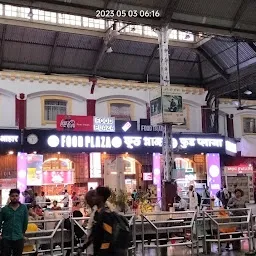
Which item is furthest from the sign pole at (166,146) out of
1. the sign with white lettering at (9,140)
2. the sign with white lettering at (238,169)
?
the sign with white lettering at (238,169)

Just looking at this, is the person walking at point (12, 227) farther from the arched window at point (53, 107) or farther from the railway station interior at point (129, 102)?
the arched window at point (53, 107)

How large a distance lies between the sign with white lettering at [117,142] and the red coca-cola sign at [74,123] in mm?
369

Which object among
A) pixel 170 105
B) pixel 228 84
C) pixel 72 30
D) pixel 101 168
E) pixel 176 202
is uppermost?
pixel 72 30

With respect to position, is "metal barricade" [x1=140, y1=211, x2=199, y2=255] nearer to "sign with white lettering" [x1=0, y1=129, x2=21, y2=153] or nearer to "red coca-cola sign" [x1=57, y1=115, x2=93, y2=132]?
"sign with white lettering" [x1=0, y1=129, x2=21, y2=153]

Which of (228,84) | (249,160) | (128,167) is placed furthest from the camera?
(249,160)

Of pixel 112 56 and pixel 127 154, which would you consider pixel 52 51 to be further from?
pixel 127 154

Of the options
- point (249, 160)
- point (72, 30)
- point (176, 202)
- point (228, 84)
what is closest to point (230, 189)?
point (249, 160)

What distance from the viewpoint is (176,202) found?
15.3 metres

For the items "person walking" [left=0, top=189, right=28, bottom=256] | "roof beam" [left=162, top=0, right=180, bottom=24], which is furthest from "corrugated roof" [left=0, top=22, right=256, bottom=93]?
"person walking" [left=0, top=189, right=28, bottom=256]

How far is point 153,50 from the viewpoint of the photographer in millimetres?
24234

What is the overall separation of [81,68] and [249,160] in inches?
451

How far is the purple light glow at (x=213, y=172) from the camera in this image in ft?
79.8

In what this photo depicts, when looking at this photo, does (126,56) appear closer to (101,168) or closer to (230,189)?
(101,168)

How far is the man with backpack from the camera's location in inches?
201
